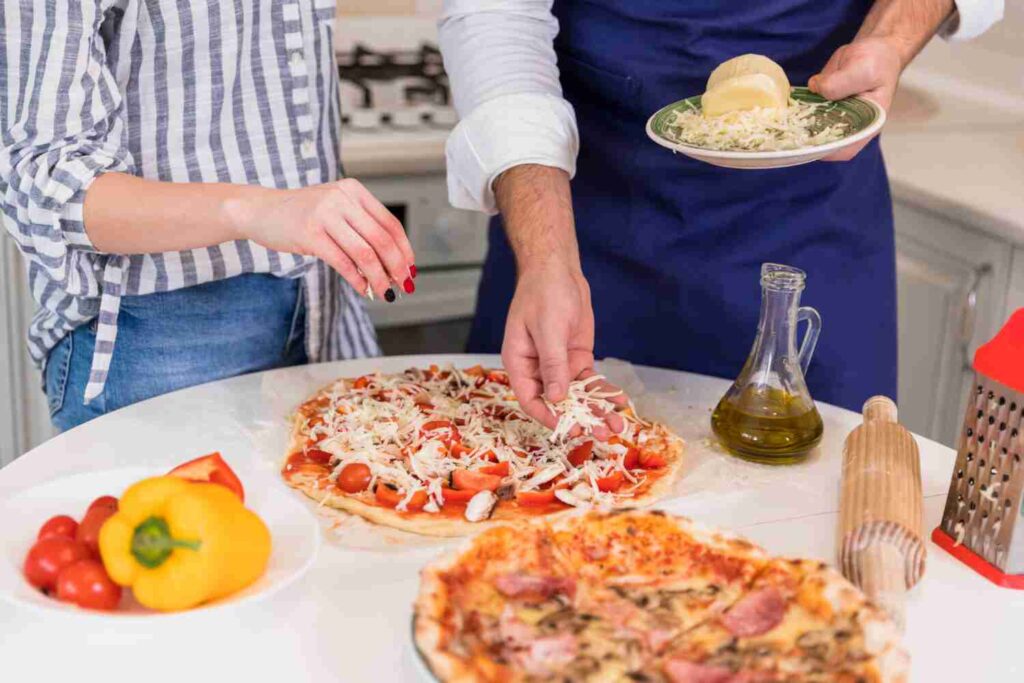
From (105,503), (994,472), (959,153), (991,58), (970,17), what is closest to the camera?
(105,503)

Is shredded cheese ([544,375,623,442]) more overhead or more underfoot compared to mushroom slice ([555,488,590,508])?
more overhead

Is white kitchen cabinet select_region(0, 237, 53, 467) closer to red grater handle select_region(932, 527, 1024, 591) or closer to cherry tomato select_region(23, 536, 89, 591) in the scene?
cherry tomato select_region(23, 536, 89, 591)

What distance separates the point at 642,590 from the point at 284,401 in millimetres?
682

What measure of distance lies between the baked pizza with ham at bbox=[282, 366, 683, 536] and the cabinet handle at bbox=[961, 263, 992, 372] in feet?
3.19

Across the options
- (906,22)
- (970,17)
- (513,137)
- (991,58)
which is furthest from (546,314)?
(991,58)

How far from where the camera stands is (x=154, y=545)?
0.98 m

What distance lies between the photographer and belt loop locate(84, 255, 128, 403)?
1.55 meters

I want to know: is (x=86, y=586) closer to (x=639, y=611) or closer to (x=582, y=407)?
(x=639, y=611)

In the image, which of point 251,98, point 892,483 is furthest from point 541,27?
point 892,483

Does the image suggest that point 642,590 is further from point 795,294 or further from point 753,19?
point 753,19

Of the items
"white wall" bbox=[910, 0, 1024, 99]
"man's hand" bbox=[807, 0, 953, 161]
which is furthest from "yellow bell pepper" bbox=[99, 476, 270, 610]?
"white wall" bbox=[910, 0, 1024, 99]

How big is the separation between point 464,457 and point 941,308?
1299 mm

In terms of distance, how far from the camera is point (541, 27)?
1.73 meters

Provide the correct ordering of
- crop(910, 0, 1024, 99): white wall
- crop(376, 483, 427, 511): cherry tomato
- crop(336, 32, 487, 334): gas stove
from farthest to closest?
crop(910, 0, 1024, 99): white wall → crop(336, 32, 487, 334): gas stove → crop(376, 483, 427, 511): cherry tomato
